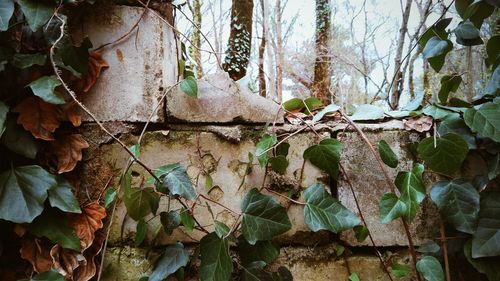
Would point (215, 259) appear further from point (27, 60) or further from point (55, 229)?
point (27, 60)

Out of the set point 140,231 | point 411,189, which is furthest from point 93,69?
point 411,189

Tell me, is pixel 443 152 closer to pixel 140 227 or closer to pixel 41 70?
pixel 140 227

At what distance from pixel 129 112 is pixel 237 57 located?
1381 millimetres

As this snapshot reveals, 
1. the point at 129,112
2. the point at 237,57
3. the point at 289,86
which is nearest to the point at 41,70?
the point at 129,112

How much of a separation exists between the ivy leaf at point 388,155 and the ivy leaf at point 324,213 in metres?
0.16

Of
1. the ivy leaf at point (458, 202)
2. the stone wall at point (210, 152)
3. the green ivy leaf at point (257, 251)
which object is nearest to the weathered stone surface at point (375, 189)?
the stone wall at point (210, 152)

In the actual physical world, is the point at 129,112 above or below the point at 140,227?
above

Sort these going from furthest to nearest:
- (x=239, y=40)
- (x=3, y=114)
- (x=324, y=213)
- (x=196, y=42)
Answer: (x=196, y=42)
(x=239, y=40)
(x=324, y=213)
(x=3, y=114)

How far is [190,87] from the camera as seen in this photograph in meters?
0.90

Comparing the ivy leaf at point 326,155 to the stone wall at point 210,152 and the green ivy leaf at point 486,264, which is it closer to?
the stone wall at point 210,152

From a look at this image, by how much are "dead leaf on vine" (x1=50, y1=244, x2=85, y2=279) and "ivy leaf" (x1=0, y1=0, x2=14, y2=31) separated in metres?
0.53

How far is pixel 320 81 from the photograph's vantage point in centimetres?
357

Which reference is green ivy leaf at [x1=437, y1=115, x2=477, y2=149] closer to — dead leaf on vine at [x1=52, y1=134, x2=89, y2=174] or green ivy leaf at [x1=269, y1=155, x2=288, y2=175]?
green ivy leaf at [x1=269, y1=155, x2=288, y2=175]

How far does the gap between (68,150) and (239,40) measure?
167 centimetres
